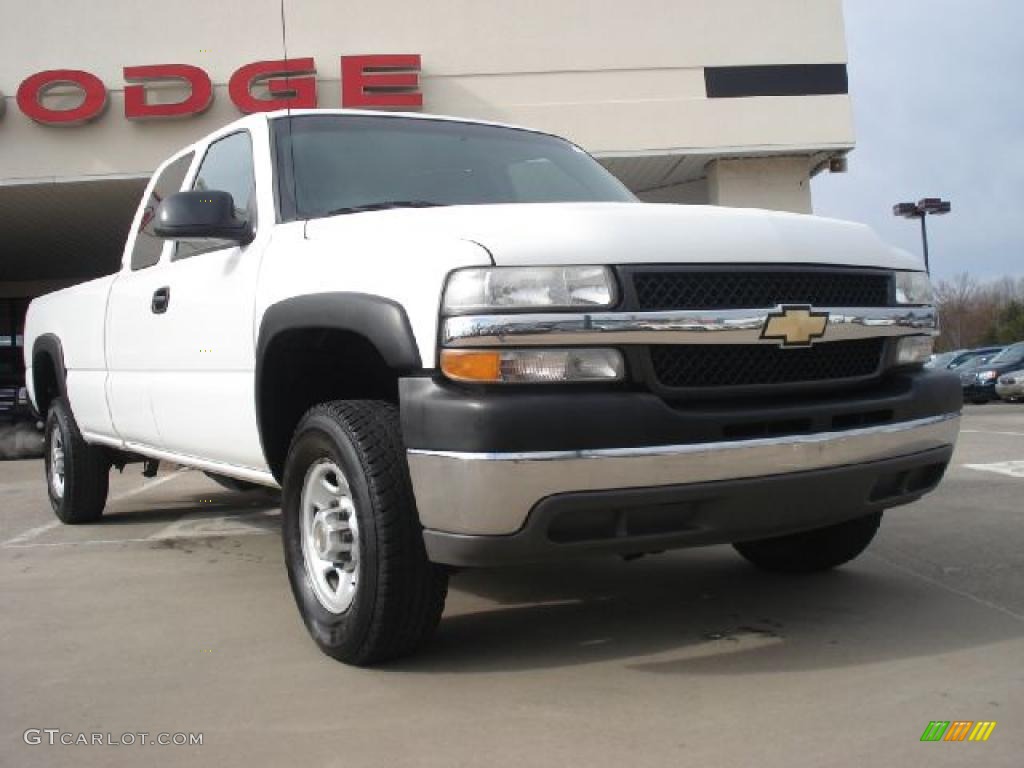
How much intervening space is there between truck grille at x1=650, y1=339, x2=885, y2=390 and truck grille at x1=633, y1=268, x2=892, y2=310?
13 centimetres

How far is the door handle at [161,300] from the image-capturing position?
4.33 m

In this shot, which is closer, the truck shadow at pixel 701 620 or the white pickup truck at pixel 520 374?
the white pickup truck at pixel 520 374

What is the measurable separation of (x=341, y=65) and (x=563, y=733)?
13.7 m

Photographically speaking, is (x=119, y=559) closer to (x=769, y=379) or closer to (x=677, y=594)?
(x=677, y=594)

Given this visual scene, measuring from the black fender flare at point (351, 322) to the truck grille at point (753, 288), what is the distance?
0.68 meters

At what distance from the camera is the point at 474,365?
2627mm

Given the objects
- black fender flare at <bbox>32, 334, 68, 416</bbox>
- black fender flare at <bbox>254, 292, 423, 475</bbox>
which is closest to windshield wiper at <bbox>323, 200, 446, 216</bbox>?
black fender flare at <bbox>254, 292, 423, 475</bbox>

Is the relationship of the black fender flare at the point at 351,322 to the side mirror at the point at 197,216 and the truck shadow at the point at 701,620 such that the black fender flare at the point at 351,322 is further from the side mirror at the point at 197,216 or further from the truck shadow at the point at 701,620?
the truck shadow at the point at 701,620

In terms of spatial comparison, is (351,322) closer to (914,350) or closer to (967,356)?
(914,350)

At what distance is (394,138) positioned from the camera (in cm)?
409

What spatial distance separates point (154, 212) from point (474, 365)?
3.04 metres

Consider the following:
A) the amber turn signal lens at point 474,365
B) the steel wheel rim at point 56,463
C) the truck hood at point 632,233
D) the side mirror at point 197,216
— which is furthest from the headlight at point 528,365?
the steel wheel rim at point 56,463

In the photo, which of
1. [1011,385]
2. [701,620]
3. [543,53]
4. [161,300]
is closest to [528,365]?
[701,620]

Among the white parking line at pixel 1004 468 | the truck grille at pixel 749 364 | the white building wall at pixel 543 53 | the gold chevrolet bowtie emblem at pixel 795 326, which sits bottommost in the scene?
the white parking line at pixel 1004 468
